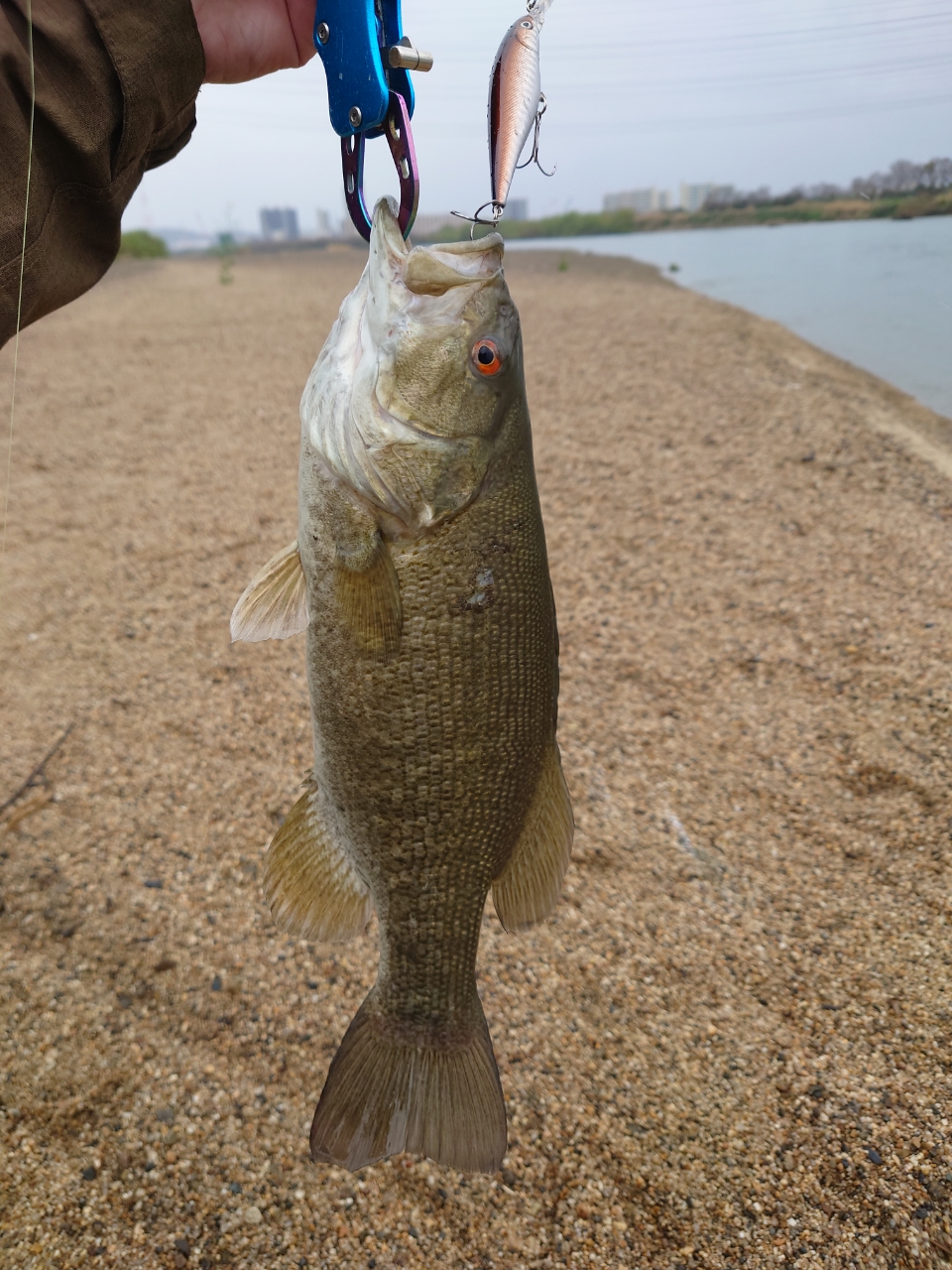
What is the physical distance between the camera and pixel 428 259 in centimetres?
171

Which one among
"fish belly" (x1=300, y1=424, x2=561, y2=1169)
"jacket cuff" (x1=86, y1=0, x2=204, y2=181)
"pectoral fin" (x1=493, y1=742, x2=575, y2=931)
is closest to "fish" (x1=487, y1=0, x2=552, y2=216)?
"fish belly" (x1=300, y1=424, x2=561, y2=1169)

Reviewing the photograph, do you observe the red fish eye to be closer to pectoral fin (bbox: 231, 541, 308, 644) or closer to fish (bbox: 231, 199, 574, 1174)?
fish (bbox: 231, 199, 574, 1174)

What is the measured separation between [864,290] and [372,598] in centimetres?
977

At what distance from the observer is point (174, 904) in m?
3.10

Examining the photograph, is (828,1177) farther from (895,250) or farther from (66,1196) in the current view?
(895,250)

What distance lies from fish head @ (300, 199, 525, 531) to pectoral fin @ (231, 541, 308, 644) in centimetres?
26

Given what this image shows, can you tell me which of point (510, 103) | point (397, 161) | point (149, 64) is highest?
point (149, 64)

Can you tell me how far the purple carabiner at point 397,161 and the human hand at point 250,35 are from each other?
85 centimetres

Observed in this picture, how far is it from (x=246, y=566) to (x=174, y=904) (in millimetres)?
3056

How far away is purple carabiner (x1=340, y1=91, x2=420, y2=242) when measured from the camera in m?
1.67

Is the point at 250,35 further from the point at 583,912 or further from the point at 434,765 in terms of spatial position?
the point at 583,912

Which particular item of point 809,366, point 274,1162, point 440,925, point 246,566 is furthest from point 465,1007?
point 809,366

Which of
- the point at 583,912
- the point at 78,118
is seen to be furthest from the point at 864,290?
the point at 78,118

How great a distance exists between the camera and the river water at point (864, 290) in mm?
4500
